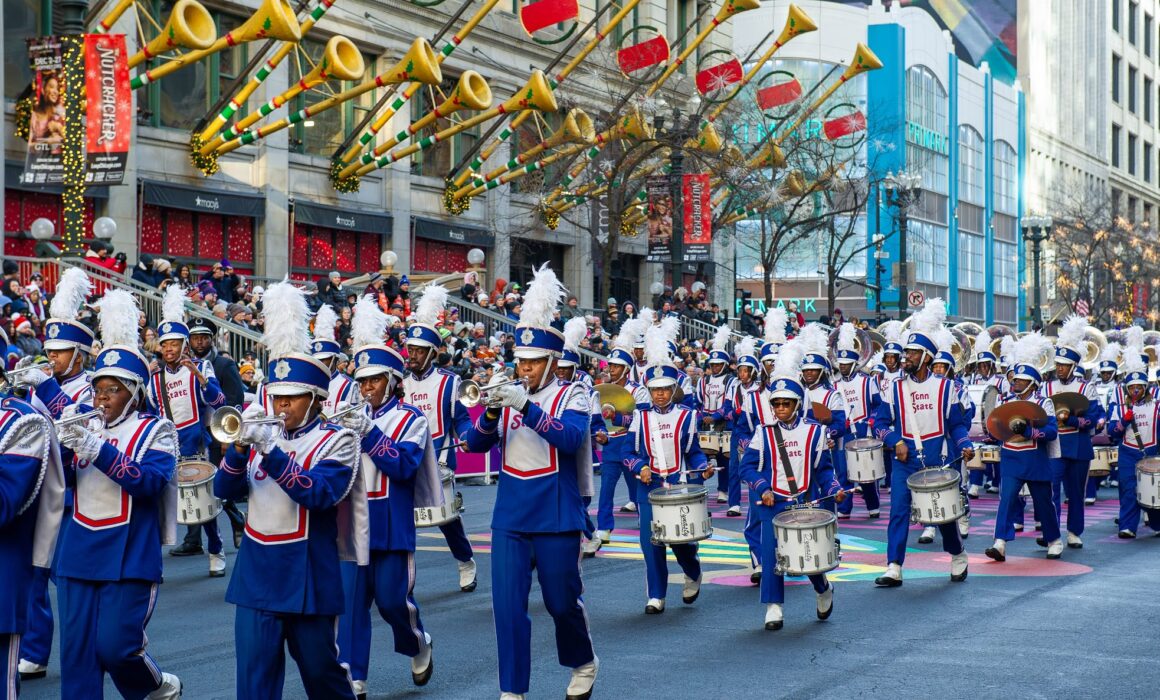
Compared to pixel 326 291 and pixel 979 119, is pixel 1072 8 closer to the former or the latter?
pixel 979 119

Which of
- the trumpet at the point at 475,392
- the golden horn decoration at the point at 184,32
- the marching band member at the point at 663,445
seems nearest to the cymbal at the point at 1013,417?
the marching band member at the point at 663,445

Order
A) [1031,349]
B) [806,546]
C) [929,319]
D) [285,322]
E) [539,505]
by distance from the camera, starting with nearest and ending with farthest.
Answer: [285,322], [539,505], [806,546], [929,319], [1031,349]

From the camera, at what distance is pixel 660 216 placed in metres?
33.4

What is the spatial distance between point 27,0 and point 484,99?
870 centimetres

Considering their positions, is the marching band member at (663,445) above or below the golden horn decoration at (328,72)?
below

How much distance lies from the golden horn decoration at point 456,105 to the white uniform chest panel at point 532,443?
69.0 ft

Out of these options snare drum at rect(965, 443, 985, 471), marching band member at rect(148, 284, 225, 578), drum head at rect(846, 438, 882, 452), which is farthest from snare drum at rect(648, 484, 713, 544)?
snare drum at rect(965, 443, 985, 471)

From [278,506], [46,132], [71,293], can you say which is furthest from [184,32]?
[278,506]

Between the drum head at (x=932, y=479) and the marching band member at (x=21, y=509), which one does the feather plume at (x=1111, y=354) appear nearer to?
the drum head at (x=932, y=479)

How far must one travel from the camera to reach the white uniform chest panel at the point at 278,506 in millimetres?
6344

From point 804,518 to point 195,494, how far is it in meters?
4.50

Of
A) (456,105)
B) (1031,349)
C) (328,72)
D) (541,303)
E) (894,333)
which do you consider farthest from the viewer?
(456,105)

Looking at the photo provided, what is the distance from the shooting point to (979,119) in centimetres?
7025

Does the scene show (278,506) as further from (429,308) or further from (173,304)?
(173,304)
